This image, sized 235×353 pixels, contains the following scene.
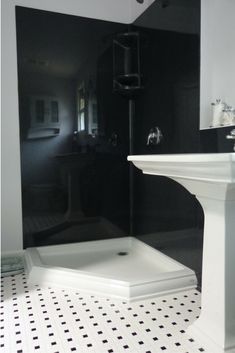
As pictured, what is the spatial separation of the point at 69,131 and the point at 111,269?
1.22 metres

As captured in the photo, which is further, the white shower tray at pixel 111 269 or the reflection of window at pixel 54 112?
the reflection of window at pixel 54 112

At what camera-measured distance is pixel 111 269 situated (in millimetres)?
2303

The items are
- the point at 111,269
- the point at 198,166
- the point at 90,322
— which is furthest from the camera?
the point at 111,269

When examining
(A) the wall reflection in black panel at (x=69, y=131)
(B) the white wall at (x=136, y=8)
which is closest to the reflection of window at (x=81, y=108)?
(A) the wall reflection in black panel at (x=69, y=131)

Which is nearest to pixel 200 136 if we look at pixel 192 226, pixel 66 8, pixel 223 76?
pixel 223 76

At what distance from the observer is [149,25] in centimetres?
255

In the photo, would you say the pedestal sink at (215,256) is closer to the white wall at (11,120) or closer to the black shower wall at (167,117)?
the black shower wall at (167,117)

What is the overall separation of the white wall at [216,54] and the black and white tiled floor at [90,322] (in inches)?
44.7

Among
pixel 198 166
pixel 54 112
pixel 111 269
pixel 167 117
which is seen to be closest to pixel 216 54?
pixel 167 117

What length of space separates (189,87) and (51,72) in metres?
1.21

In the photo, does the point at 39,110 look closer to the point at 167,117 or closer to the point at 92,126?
the point at 92,126

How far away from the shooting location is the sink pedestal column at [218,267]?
132cm

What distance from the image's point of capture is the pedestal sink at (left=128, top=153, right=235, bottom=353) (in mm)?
1291

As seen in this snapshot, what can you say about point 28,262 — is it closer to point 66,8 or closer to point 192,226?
point 192,226
